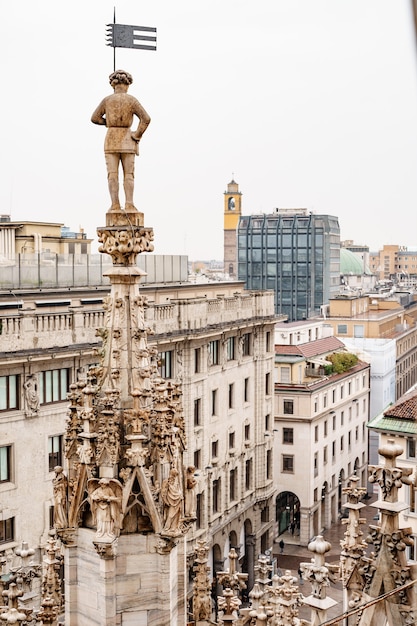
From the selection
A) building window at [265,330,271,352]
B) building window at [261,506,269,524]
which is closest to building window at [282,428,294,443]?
building window at [261,506,269,524]

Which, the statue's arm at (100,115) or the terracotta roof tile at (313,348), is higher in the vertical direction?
the statue's arm at (100,115)

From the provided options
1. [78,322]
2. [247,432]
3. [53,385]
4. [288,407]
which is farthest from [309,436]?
[53,385]

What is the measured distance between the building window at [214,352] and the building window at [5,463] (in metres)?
17.8

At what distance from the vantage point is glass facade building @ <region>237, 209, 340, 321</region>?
4970 inches

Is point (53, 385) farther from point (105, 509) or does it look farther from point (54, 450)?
point (105, 509)

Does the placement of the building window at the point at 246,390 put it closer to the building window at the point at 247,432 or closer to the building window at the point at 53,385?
the building window at the point at 247,432

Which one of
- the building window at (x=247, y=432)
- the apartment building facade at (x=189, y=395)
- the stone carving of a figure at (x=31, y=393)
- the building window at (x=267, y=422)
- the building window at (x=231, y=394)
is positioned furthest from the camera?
the building window at (x=267, y=422)

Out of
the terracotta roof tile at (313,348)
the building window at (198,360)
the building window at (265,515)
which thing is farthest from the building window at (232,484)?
the terracotta roof tile at (313,348)

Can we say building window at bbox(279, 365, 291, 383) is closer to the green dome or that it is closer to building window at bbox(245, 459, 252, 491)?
building window at bbox(245, 459, 252, 491)

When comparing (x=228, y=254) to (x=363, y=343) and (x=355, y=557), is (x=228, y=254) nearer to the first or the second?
(x=363, y=343)

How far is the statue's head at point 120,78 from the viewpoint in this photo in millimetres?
10711

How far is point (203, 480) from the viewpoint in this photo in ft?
161

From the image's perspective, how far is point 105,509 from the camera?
32.3ft

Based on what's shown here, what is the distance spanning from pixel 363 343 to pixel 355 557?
7826cm
